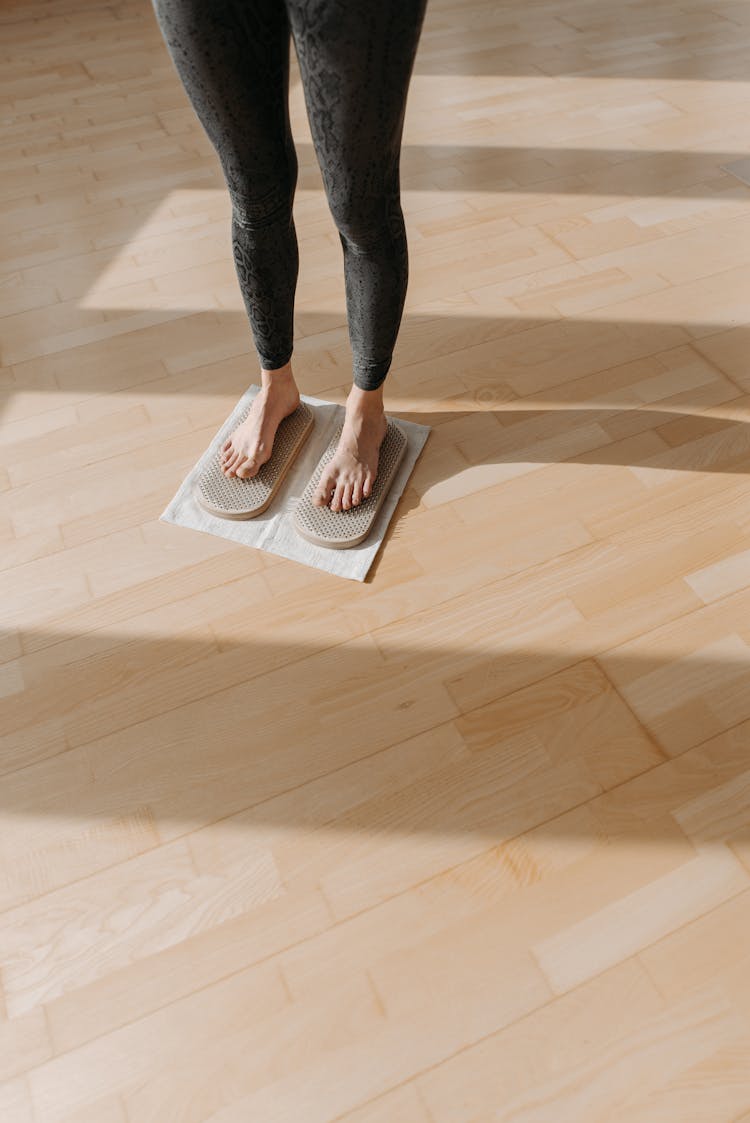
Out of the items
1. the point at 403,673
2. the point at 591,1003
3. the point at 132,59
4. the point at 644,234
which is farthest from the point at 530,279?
the point at 132,59

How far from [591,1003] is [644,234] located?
1658 mm

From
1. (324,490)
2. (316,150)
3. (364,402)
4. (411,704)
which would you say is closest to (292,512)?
(324,490)

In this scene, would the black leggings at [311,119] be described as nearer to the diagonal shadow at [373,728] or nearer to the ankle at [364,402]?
the ankle at [364,402]

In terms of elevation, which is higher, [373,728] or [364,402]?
[364,402]

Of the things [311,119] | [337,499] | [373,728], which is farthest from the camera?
[337,499]

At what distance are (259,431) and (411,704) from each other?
0.54 m

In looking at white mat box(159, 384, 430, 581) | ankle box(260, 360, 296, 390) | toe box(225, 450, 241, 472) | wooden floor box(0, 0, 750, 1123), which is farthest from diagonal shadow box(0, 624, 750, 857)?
ankle box(260, 360, 296, 390)

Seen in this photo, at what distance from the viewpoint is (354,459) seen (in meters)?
1.29

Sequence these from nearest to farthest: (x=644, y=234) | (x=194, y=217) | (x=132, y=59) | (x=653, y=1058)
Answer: (x=653, y=1058)
(x=644, y=234)
(x=194, y=217)
(x=132, y=59)

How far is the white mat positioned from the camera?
4.11ft

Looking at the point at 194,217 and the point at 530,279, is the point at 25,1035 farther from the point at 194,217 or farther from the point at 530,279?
the point at 194,217

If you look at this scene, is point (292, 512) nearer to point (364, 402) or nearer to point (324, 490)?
point (324, 490)

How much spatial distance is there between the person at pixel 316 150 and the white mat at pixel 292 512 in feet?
0.20

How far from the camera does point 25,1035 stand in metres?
0.85
